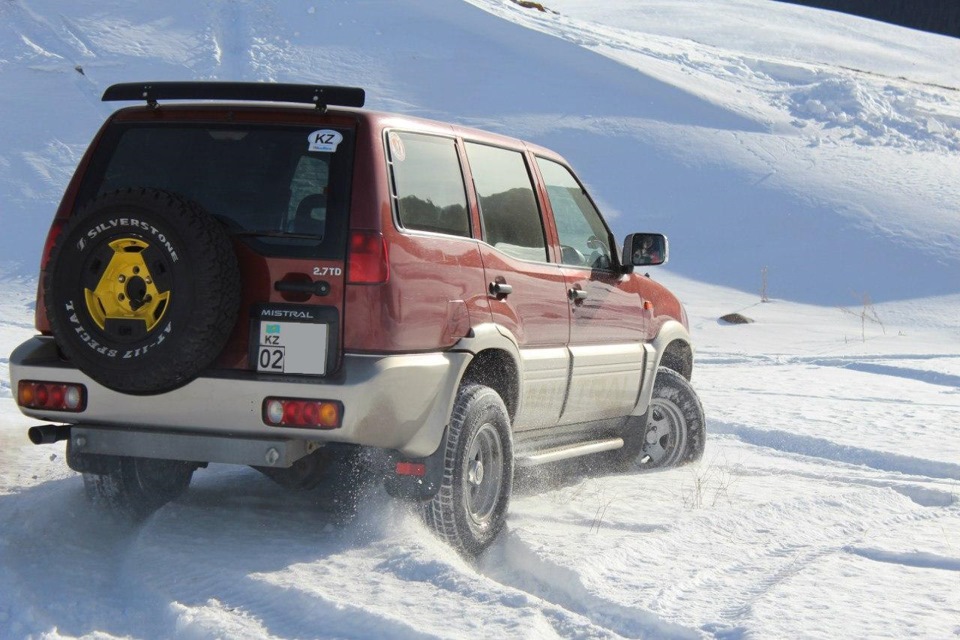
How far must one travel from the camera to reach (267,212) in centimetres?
487

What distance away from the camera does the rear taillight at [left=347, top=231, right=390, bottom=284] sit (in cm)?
469

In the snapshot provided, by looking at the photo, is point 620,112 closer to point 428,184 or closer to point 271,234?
point 428,184

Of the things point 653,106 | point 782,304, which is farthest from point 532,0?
point 782,304

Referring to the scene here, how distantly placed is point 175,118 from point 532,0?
3810 cm

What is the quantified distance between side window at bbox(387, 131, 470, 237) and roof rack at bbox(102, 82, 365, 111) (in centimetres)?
27

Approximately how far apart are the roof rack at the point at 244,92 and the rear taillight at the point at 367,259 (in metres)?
0.51

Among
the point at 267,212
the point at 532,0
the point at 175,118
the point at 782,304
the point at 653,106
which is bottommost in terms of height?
the point at 782,304

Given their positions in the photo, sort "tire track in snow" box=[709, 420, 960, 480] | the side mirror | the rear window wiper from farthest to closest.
Result: 1. "tire track in snow" box=[709, 420, 960, 480]
2. the side mirror
3. the rear window wiper

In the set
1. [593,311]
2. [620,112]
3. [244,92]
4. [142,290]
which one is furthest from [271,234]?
[620,112]

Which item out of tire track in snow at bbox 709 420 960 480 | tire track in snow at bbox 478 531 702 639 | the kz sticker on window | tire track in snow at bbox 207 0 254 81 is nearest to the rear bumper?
tire track in snow at bbox 478 531 702 639

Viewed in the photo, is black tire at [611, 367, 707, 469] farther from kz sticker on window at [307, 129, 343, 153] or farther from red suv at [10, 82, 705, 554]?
kz sticker on window at [307, 129, 343, 153]

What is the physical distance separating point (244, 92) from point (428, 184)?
823 millimetres

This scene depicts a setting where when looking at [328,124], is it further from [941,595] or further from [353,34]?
[353,34]

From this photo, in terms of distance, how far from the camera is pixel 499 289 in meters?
5.50
